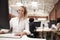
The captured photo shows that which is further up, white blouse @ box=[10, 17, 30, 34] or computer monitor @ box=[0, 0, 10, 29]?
computer monitor @ box=[0, 0, 10, 29]

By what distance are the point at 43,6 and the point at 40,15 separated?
0.57ft

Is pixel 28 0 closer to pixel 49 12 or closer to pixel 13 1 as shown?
pixel 13 1

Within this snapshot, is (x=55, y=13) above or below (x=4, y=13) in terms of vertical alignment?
below

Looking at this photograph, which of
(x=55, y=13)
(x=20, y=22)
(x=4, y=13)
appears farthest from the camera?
(x=55, y=13)

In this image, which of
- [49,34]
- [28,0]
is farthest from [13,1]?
[49,34]

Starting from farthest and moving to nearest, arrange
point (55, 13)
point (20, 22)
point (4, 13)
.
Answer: point (55, 13), point (20, 22), point (4, 13)

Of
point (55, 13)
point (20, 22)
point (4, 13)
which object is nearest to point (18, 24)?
point (20, 22)

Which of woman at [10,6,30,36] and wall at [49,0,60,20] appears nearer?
woman at [10,6,30,36]

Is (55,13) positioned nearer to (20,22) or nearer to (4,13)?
(20,22)

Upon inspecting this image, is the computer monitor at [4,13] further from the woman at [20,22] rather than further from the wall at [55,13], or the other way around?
the wall at [55,13]

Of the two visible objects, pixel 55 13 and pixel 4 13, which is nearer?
pixel 4 13

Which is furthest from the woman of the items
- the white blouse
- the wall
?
the wall

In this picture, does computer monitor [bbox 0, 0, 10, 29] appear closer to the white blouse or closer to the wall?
the white blouse

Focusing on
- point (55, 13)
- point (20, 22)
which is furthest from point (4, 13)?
point (55, 13)
